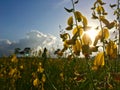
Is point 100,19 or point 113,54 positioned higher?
point 100,19

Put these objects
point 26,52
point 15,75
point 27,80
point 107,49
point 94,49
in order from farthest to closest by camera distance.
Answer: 1. point 26,52
2. point 27,80
3. point 15,75
4. point 107,49
5. point 94,49

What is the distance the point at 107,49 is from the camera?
1.71 m

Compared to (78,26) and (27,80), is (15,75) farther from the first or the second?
(78,26)

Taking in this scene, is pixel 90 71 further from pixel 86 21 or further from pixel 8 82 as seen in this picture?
pixel 8 82

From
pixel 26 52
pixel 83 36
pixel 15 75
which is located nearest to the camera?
pixel 83 36

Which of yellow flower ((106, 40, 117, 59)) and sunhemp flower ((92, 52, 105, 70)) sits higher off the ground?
yellow flower ((106, 40, 117, 59))

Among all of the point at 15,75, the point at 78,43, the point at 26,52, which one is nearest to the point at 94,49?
the point at 78,43

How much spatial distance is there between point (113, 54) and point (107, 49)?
2.2 inches

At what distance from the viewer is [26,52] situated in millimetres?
9578

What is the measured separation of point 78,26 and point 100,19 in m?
0.19

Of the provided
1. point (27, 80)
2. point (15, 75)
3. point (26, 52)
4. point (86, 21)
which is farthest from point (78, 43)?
point (26, 52)

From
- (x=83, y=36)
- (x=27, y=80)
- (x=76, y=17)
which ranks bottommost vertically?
(x=27, y=80)

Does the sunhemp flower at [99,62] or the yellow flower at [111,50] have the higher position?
the yellow flower at [111,50]

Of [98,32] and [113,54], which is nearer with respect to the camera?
[113,54]
